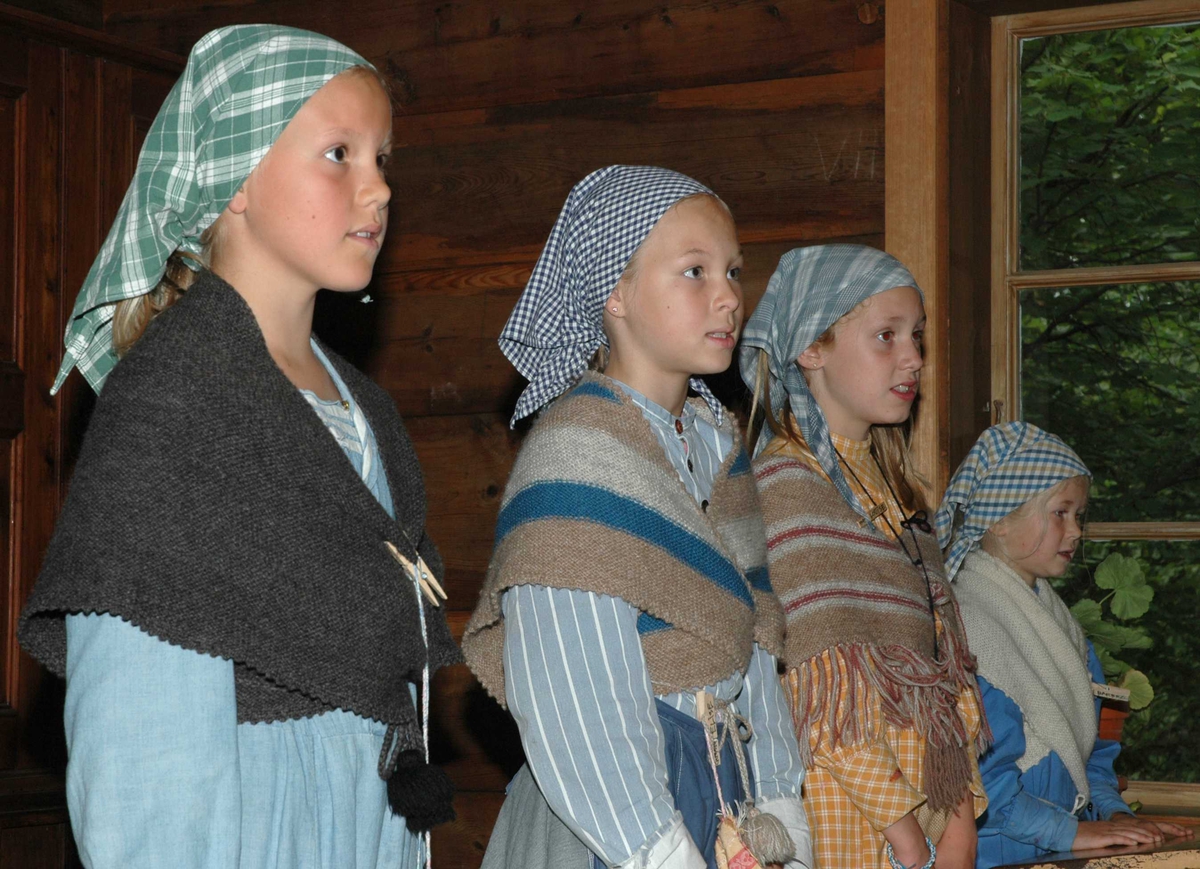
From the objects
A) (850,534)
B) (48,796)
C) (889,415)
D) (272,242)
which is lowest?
(48,796)

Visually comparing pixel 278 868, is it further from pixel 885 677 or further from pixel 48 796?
pixel 48 796

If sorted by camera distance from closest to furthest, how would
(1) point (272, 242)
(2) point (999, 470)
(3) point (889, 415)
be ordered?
(1) point (272, 242)
(3) point (889, 415)
(2) point (999, 470)

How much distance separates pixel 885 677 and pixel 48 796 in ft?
5.81

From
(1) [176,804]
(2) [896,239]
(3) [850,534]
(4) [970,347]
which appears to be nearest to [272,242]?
(1) [176,804]

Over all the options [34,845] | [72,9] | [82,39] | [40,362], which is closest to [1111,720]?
[34,845]

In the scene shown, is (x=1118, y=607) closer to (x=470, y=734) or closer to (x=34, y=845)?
(x=470, y=734)

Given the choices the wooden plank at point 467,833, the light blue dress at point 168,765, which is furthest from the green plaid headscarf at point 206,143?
the wooden plank at point 467,833

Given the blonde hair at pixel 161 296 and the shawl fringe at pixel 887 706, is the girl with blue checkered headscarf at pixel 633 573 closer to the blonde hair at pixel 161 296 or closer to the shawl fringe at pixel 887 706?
the shawl fringe at pixel 887 706

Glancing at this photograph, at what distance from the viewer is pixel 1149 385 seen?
2965 mm

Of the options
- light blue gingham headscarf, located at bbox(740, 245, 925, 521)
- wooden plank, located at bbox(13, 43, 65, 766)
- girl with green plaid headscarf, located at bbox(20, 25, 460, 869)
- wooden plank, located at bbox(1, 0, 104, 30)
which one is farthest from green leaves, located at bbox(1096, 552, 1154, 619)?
wooden plank, located at bbox(1, 0, 104, 30)

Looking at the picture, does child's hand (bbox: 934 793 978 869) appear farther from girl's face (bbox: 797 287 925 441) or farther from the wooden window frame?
the wooden window frame

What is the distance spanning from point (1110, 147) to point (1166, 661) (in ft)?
3.67

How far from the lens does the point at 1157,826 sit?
2463 mm

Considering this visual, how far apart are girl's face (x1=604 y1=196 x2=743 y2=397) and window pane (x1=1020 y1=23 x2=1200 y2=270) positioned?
141cm
